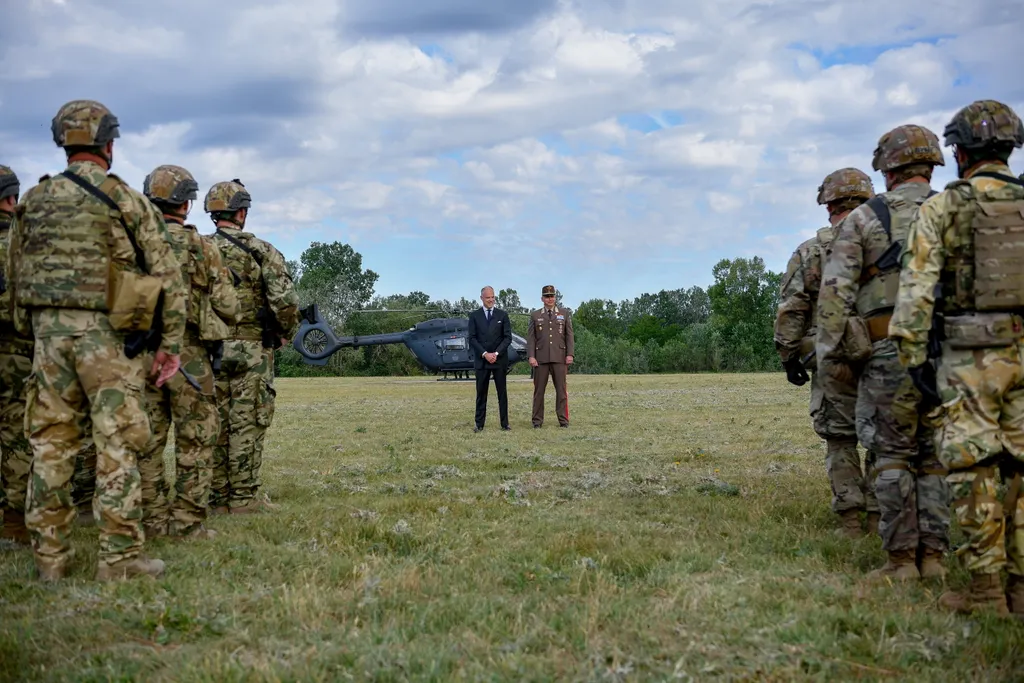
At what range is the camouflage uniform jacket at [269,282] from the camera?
707 cm

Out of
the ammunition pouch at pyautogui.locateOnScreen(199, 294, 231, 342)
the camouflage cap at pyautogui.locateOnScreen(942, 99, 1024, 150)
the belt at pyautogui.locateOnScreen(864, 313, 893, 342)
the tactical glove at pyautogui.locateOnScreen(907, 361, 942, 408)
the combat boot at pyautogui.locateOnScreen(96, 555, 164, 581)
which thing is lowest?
the combat boot at pyautogui.locateOnScreen(96, 555, 164, 581)

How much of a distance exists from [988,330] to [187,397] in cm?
520

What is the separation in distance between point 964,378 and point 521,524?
3.22 metres

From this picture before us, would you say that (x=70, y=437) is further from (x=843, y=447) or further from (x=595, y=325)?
(x=595, y=325)

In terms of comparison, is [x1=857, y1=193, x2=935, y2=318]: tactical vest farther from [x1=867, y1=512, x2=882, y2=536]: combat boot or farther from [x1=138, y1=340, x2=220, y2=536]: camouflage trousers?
[x1=138, y1=340, x2=220, y2=536]: camouflage trousers

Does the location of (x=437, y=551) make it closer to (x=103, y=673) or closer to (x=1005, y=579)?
(x=103, y=673)

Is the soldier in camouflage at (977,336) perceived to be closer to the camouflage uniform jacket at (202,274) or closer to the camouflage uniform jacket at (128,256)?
the camouflage uniform jacket at (128,256)

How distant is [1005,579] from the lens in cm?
472

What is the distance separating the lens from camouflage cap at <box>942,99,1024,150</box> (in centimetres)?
446

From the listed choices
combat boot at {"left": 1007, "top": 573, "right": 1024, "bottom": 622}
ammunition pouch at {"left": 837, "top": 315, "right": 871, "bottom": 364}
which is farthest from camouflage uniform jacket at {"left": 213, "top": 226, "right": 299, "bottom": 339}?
combat boot at {"left": 1007, "top": 573, "right": 1024, "bottom": 622}

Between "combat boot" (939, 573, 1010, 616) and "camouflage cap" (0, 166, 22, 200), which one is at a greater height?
"camouflage cap" (0, 166, 22, 200)

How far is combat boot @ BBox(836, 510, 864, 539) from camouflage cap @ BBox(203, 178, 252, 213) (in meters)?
5.38

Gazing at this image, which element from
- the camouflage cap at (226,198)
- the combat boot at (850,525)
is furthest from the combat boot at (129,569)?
the combat boot at (850,525)

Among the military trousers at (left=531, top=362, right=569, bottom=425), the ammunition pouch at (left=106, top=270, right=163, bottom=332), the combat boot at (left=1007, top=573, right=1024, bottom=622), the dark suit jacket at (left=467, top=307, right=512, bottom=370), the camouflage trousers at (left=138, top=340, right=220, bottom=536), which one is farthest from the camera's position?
the military trousers at (left=531, top=362, right=569, bottom=425)
